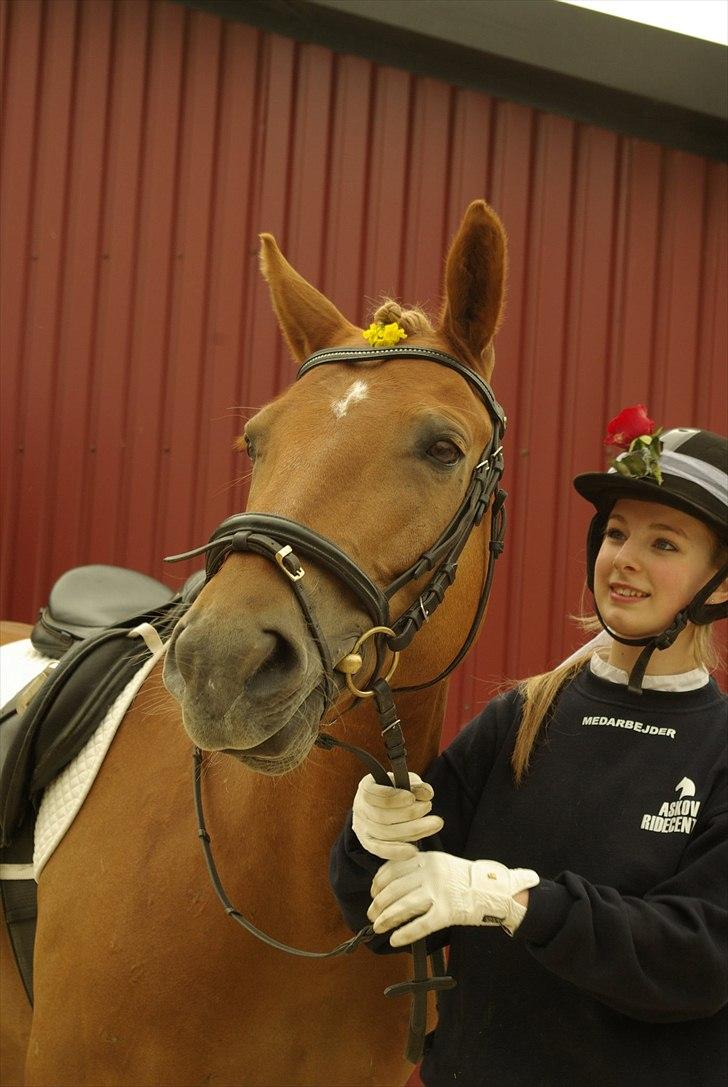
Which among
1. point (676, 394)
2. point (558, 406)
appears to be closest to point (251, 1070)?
point (558, 406)

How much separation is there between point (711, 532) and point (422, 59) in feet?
12.3

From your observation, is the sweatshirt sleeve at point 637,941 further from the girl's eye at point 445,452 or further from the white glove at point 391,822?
the girl's eye at point 445,452

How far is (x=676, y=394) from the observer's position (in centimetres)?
492

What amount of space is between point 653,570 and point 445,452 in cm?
46

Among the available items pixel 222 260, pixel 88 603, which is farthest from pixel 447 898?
pixel 222 260

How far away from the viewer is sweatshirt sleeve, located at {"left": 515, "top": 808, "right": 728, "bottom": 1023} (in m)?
1.49

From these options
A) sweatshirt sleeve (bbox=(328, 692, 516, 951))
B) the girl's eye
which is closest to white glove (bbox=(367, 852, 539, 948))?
sweatshirt sleeve (bbox=(328, 692, 516, 951))

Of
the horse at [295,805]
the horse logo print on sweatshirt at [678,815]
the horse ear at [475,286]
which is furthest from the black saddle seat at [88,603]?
the horse logo print on sweatshirt at [678,815]

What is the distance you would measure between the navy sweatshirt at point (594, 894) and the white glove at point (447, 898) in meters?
0.04

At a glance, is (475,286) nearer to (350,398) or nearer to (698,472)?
(350,398)

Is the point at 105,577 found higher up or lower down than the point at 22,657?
higher up

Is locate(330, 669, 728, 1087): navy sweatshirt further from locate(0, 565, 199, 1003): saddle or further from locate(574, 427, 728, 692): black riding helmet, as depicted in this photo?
locate(0, 565, 199, 1003): saddle

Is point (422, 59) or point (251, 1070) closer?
point (251, 1070)

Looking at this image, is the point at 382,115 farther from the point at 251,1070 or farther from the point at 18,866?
the point at 251,1070
